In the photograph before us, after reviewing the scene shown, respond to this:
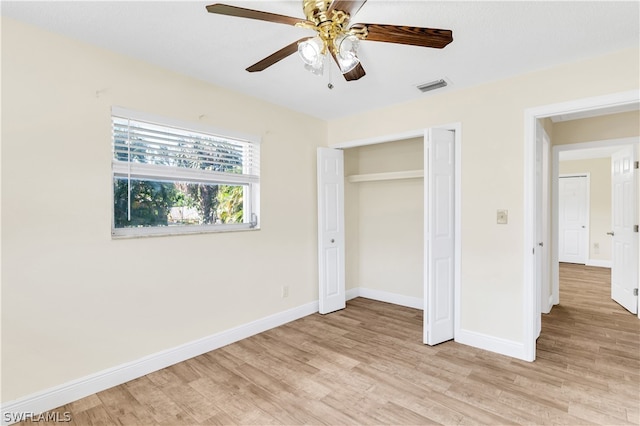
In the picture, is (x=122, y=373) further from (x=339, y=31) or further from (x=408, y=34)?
(x=408, y=34)

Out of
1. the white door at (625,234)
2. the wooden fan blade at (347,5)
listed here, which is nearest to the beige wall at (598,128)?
the white door at (625,234)

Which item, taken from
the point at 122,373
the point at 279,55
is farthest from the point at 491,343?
the point at 122,373

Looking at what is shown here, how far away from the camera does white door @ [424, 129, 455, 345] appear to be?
3.05m

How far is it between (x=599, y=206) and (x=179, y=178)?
8582mm

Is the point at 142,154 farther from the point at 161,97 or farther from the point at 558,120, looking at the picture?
the point at 558,120

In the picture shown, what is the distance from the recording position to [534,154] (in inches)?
108

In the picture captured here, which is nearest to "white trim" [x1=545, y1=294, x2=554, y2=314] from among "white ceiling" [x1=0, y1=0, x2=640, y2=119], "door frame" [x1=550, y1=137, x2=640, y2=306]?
"door frame" [x1=550, y1=137, x2=640, y2=306]

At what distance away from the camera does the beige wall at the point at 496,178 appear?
8.75 ft

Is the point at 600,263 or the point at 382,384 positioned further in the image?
the point at 600,263

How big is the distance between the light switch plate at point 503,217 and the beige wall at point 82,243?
99.6 inches

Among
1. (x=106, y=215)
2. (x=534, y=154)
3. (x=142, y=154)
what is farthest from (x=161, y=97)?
(x=534, y=154)

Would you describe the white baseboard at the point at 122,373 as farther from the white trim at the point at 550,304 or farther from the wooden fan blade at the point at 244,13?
the white trim at the point at 550,304

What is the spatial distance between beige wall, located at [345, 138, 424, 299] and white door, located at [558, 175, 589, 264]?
5114 millimetres

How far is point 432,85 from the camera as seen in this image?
3008 millimetres
